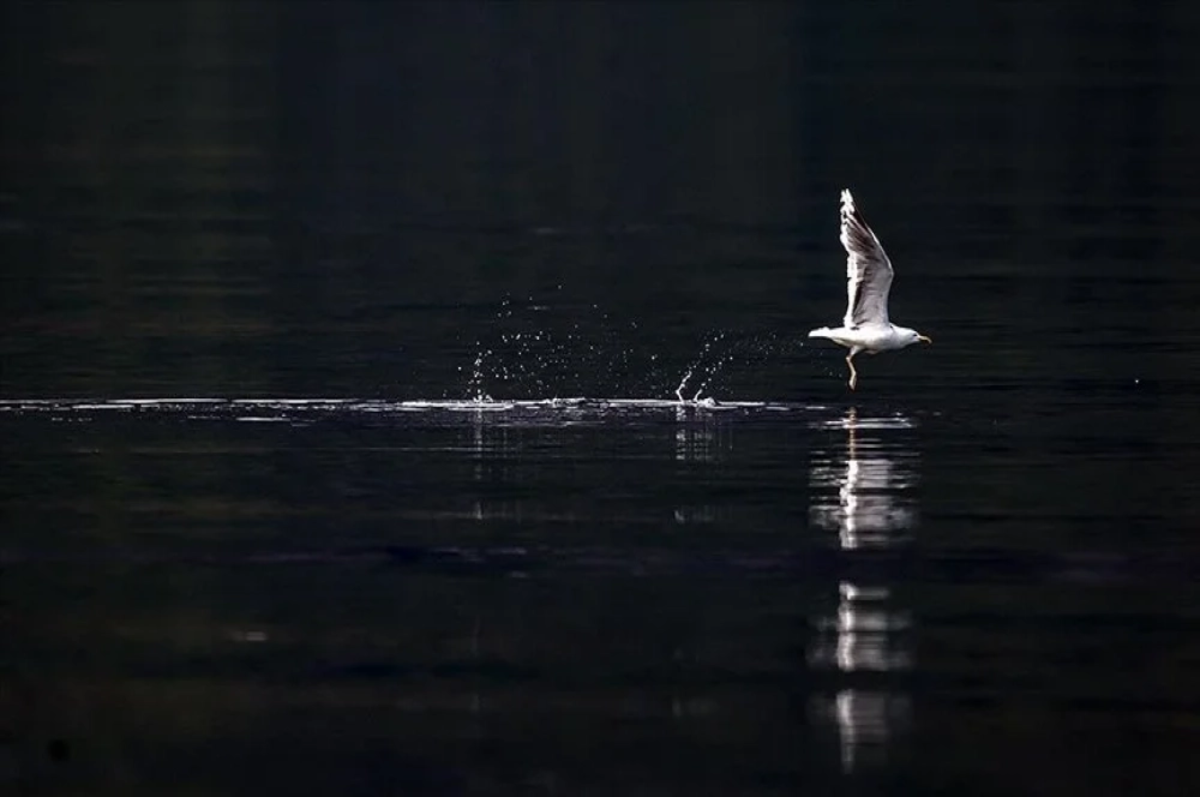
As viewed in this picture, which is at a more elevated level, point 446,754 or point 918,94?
point 918,94

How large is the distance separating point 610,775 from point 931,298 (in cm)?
1916

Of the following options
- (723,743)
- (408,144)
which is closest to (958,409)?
(723,743)

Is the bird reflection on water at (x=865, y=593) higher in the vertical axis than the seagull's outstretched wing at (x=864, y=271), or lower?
lower

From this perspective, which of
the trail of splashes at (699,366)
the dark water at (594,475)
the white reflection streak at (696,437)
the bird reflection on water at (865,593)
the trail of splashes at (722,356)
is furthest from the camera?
the trail of splashes at (722,356)

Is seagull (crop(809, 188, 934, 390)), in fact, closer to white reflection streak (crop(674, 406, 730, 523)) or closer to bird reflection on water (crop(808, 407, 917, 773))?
bird reflection on water (crop(808, 407, 917, 773))

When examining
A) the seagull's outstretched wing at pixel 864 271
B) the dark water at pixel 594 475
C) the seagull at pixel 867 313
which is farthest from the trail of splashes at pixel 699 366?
the seagull's outstretched wing at pixel 864 271

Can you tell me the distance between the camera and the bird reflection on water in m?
16.7

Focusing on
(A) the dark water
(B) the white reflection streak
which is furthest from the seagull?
(B) the white reflection streak

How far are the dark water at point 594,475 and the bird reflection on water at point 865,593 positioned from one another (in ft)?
0.13

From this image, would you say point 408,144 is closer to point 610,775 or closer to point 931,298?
point 931,298

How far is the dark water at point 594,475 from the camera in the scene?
16547 millimetres

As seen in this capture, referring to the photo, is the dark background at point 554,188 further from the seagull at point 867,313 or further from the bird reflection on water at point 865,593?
the bird reflection on water at point 865,593

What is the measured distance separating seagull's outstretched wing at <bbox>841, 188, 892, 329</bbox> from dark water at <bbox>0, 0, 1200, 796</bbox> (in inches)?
27.3

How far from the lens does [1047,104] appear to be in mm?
61375
